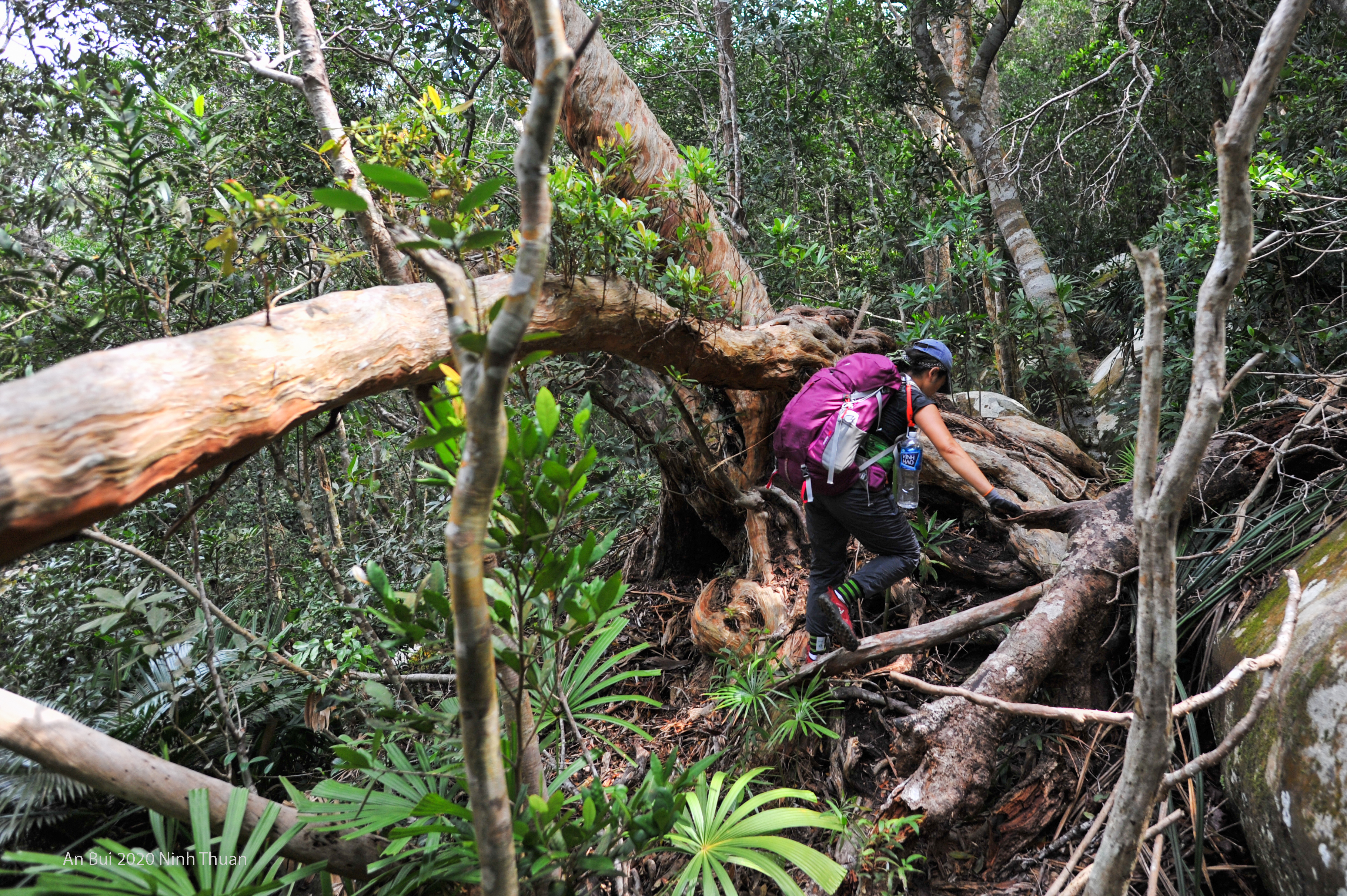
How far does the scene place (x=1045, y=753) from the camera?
3445 millimetres

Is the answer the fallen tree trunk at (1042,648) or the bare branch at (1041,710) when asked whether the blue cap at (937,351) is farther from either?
the bare branch at (1041,710)

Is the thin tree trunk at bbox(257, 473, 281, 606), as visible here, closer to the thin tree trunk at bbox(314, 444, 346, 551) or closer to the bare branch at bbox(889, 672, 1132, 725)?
the thin tree trunk at bbox(314, 444, 346, 551)

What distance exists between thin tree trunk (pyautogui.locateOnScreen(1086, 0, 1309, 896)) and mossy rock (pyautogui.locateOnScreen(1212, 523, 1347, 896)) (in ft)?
3.01

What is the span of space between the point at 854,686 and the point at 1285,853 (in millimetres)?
1819

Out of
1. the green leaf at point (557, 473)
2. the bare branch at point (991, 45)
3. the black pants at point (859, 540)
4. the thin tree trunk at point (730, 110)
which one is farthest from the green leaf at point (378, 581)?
the bare branch at point (991, 45)

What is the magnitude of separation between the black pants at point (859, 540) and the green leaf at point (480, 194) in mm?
2952

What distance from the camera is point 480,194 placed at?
1283mm

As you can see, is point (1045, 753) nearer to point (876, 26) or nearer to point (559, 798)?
point (559, 798)

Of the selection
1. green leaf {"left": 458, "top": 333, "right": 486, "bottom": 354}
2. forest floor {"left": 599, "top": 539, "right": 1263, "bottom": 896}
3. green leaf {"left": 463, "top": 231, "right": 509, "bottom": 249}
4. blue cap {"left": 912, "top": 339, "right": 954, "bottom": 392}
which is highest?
green leaf {"left": 463, "top": 231, "right": 509, "bottom": 249}

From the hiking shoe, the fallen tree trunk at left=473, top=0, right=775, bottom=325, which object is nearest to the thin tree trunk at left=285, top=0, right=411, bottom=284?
the fallen tree trunk at left=473, top=0, right=775, bottom=325

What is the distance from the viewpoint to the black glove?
408 centimetres

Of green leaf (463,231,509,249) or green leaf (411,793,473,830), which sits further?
green leaf (411,793,473,830)

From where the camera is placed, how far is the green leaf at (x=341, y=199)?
1.14 meters

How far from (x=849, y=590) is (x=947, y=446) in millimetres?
1002
